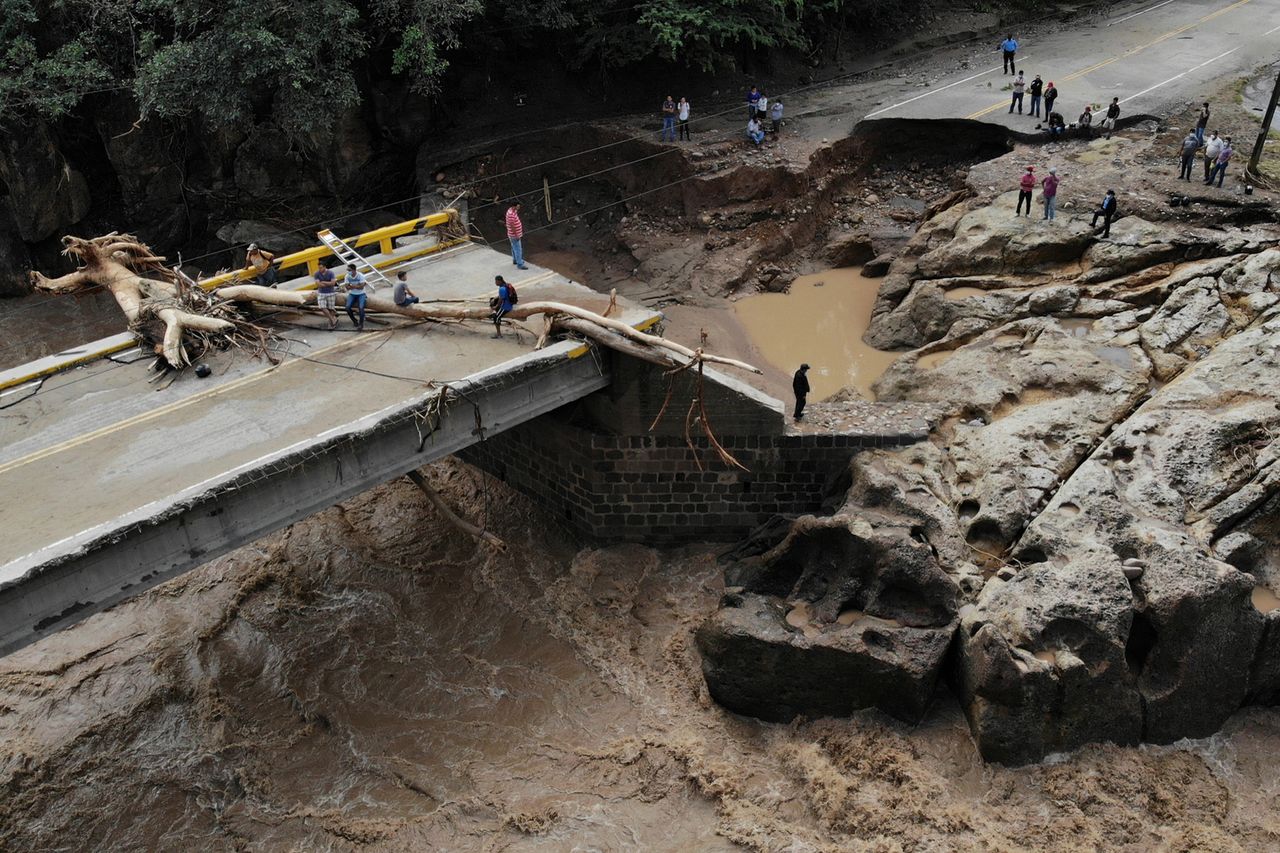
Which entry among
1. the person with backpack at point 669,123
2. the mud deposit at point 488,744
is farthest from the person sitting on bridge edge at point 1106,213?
the person with backpack at point 669,123

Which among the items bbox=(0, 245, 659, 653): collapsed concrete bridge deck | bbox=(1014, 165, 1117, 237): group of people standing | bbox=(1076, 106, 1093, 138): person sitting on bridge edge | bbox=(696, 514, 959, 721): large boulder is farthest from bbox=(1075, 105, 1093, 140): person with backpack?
bbox=(696, 514, 959, 721): large boulder

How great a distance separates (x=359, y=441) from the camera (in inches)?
539

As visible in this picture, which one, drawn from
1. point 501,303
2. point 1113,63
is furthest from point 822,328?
point 1113,63

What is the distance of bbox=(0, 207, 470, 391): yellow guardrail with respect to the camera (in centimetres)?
1551

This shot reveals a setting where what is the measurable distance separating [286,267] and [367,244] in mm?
1442

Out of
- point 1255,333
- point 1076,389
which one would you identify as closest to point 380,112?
point 1076,389

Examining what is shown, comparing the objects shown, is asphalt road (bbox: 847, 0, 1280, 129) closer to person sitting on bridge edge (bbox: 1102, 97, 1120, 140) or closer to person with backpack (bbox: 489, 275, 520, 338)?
person sitting on bridge edge (bbox: 1102, 97, 1120, 140)

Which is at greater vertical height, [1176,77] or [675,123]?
[675,123]

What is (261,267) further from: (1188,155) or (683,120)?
(1188,155)

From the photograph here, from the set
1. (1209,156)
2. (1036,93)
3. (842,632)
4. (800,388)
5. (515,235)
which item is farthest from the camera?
(1036,93)

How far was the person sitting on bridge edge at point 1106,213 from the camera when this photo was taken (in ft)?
65.7

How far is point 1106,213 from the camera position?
795 inches

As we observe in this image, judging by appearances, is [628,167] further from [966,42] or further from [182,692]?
[182,692]

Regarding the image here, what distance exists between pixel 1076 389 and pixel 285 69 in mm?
17020
